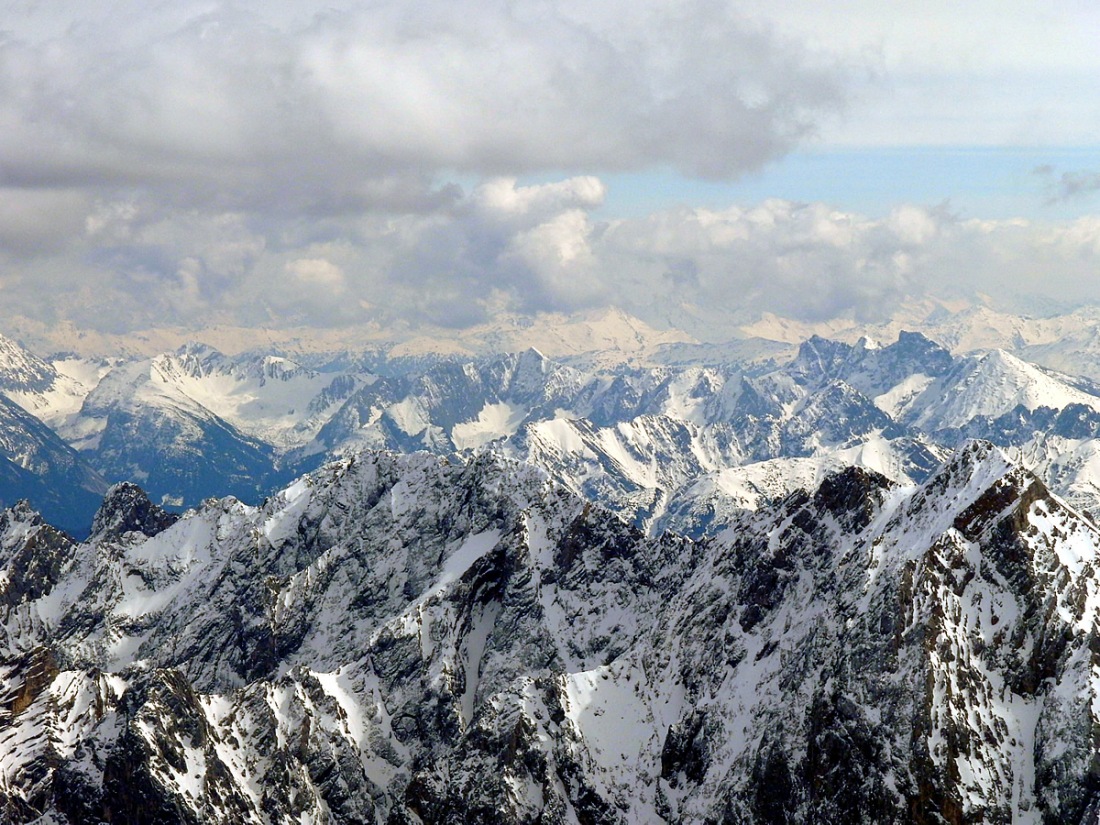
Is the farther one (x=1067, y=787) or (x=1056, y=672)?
(x=1056, y=672)

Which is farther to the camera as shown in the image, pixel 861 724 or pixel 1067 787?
pixel 861 724

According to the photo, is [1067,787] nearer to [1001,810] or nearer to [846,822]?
[1001,810]

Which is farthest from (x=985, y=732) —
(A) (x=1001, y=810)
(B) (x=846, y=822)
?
(B) (x=846, y=822)

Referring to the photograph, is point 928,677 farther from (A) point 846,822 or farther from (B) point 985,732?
(A) point 846,822

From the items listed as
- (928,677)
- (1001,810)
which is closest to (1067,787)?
(1001,810)

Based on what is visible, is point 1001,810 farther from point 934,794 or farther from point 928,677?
point 928,677

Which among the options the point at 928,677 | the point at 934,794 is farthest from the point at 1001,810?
the point at 928,677

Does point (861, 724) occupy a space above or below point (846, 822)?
above

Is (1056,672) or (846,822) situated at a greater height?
(1056,672)
